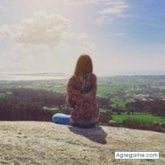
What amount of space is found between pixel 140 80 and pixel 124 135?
65.2m

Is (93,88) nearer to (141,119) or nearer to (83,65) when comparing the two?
(83,65)

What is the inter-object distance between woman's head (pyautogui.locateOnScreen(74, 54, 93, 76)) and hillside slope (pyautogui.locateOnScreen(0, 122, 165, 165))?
1662mm

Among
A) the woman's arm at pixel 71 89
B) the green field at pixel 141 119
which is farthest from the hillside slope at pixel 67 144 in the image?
the green field at pixel 141 119

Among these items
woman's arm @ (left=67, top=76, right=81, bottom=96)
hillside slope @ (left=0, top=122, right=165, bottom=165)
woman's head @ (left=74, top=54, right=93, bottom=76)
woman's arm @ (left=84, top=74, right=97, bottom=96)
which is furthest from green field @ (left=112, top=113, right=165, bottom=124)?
hillside slope @ (left=0, top=122, right=165, bottom=165)

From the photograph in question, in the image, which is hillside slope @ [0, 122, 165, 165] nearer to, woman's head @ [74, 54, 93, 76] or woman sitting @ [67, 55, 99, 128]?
woman sitting @ [67, 55, 99, 128]

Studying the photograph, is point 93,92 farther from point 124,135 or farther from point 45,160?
point 45,160

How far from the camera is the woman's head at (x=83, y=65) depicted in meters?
13.2

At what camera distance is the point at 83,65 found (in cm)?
1339

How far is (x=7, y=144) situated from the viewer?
10.4 metres

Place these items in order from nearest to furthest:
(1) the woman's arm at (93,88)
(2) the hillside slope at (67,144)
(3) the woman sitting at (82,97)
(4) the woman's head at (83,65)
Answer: (2) the hillside slope at (67,144), (4) the woman's head at (83,65), (3) the woman sitting at (82,97), (1) the woman's arm at (93,88)

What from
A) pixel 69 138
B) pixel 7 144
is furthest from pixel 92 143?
pixel 7 144

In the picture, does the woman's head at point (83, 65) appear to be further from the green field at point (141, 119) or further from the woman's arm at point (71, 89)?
the green field at point (141, 119)

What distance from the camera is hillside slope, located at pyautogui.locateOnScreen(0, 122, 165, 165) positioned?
32.9ft

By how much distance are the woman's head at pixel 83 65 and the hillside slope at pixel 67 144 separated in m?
1.66
